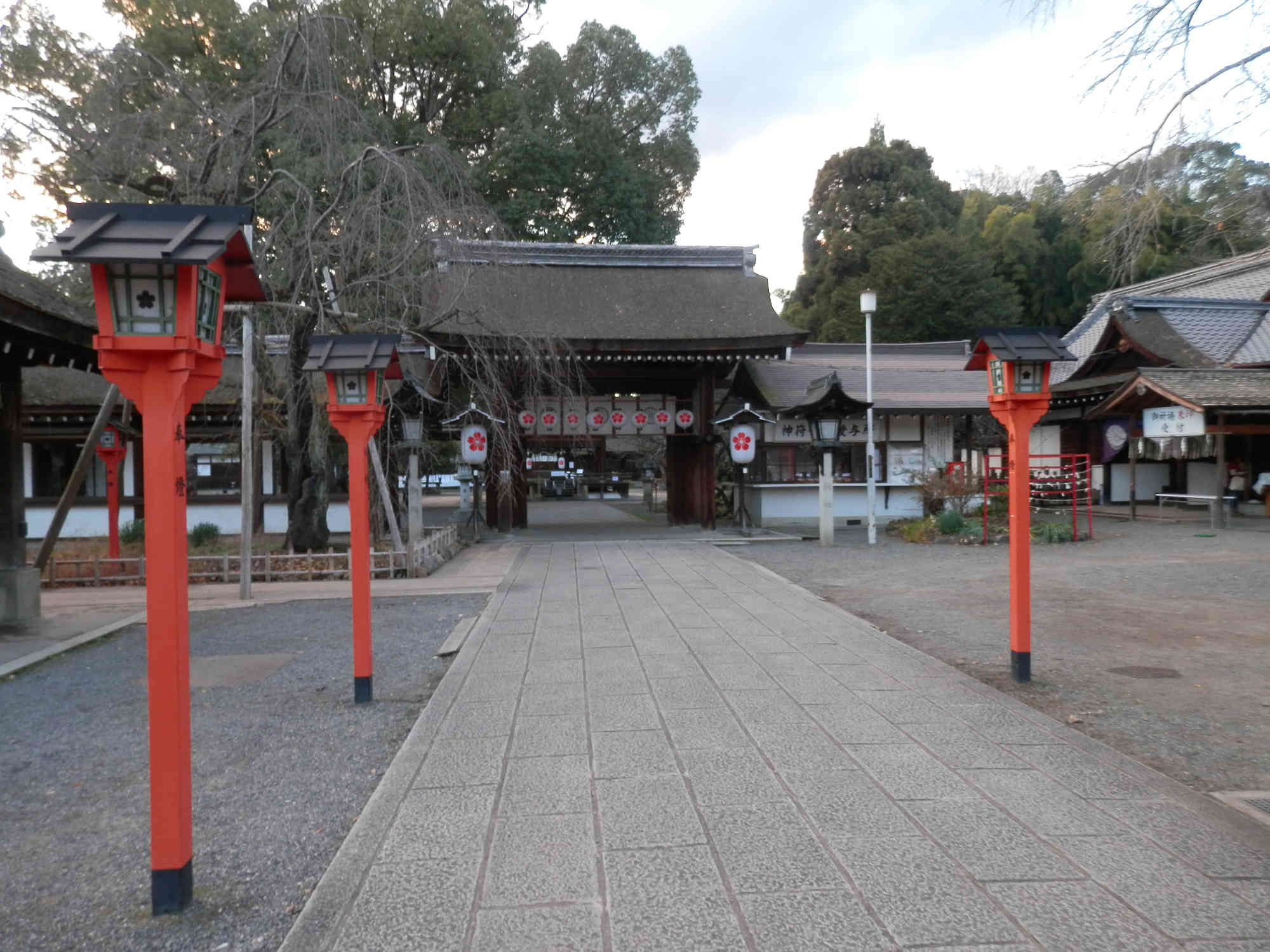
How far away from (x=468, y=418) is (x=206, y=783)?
11.4 meters

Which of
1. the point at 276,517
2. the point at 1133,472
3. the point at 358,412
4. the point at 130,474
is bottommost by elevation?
the point at 276,517

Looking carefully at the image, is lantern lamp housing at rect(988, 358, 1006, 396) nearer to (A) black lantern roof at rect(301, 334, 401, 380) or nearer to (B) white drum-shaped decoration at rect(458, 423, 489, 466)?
(A) black lantern roof at rect(301, 334, 401, 380)

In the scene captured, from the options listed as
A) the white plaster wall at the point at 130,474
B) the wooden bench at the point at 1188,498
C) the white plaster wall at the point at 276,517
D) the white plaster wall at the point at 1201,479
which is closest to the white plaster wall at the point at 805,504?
the wooden bench at the point at 1188,498

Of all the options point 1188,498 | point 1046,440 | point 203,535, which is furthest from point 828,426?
point 203,535

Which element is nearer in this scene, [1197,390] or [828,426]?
[828,426]

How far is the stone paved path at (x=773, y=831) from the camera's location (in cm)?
298

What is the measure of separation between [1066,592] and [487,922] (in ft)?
31.3

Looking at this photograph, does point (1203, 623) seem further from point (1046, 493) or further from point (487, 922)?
point (1046, 493)

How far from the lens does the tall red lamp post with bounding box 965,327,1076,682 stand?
6.15m

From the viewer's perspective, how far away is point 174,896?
3.19 m

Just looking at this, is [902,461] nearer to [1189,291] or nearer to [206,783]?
[1189,291]

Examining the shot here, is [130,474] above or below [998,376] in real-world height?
below

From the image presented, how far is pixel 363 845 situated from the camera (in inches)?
144

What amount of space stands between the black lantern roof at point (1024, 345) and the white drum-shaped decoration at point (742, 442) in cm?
1116
